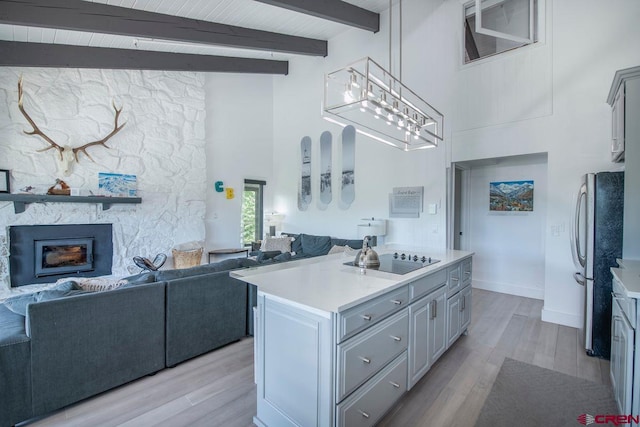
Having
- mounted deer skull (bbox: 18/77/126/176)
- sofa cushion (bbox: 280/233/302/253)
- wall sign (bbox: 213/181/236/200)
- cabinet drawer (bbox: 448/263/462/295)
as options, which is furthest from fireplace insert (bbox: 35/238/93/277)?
cabinet drawer (bbox: 448/263/462/295)

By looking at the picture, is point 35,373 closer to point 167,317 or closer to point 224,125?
point 167,317

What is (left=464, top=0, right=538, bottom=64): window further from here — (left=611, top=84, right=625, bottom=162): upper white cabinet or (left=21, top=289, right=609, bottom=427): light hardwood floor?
(left=21, top=289, right=609, bottom=427): light hardwood floor

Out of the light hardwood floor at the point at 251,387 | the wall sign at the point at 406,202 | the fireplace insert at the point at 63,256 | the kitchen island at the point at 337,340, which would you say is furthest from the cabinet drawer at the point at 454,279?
the fireplace insert at the point at 63,256

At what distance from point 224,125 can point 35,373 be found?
5228mm

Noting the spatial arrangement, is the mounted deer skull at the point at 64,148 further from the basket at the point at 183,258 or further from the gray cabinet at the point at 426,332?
the gray cabinet at the point at 426,332

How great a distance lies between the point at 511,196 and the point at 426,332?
3427 millimetres

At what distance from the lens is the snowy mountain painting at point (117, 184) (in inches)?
191

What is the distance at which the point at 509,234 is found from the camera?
15.6 feet

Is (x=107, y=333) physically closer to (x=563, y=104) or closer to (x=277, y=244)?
(x=277, y=244)

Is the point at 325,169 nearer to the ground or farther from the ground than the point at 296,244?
farther from the ground

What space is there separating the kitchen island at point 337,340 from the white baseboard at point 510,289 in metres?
3.18

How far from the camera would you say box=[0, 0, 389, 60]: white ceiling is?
3.80m

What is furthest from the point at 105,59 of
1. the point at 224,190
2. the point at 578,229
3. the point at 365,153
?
the point at 578,229

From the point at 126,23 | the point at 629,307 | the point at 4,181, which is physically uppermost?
the point at 126,23
